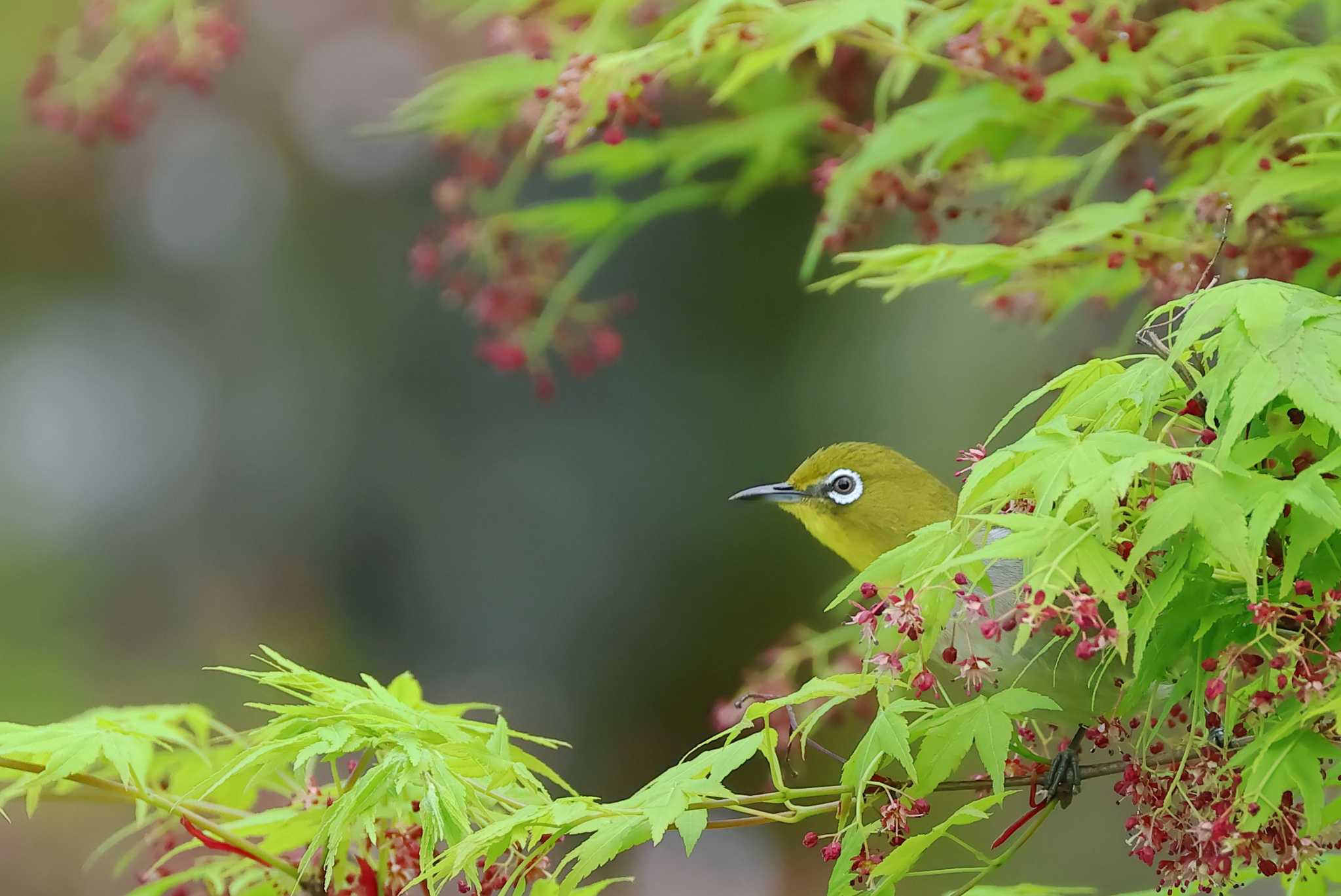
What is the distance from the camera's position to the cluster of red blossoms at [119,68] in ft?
5.63

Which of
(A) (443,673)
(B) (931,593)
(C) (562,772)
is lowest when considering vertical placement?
(C) (562,772)

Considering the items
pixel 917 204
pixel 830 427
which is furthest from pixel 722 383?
pixel 917 204

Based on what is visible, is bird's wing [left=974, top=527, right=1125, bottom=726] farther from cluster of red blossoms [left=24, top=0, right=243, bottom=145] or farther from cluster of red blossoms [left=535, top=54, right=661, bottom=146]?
cluster of red blossoms [left=24, top=0, right=243, bottom=145]

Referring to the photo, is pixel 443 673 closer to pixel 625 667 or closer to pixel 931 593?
pixel 625 667

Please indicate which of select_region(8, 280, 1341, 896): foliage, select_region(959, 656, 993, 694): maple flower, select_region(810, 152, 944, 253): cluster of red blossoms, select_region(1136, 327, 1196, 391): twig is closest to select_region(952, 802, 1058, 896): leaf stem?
select_region(8, 280, 1341, 896): foliage

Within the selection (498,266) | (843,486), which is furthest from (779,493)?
(498,266)

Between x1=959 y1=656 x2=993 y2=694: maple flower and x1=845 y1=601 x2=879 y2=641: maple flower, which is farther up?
x1=845 y1=601 x2=879 y2=641: maple flower

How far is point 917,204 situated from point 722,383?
71.5 inches

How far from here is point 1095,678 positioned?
89 centimetres

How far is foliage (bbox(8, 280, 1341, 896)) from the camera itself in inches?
26.6

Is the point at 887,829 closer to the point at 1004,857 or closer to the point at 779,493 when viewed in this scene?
the point at 1004,857

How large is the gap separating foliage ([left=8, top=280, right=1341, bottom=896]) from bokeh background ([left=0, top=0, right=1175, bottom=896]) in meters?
2.15

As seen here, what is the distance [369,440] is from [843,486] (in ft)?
7.02

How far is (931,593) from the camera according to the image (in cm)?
75
